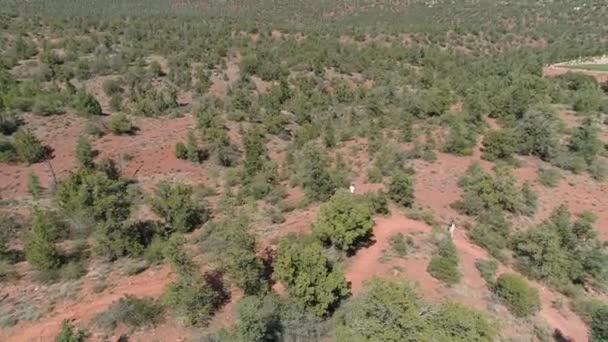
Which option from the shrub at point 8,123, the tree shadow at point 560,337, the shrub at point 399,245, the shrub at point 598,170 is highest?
the shrub at point 598,170

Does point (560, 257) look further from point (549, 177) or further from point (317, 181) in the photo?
point (317, 181)

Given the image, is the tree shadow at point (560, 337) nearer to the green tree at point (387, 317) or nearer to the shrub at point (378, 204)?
the green tree at point (387, 317)

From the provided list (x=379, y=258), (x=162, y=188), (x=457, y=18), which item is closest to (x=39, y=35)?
(x=162, y=188)

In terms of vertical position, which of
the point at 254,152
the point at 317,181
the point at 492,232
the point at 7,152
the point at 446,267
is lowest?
the point at 7,152

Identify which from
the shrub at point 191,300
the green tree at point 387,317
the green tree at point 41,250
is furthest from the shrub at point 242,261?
the green tree at point 41,250

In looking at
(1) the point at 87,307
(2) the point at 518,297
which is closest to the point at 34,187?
(1) the point at 87,307

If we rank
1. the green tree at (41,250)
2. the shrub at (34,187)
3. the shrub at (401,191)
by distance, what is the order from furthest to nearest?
the shrub at (34,187)
the shrub at (401,191)
the green tree at (41,250)
